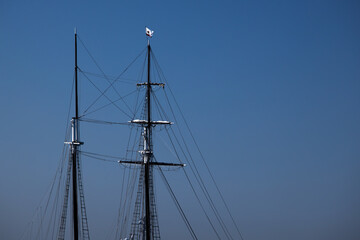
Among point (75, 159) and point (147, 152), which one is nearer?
point (75, 159)

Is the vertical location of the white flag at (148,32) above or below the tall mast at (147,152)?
above

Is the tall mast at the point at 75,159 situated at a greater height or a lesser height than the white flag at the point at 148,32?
lesser

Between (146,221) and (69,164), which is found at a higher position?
(69,164)

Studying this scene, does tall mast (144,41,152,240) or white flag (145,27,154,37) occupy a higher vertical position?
white flag (145,27,154,37)

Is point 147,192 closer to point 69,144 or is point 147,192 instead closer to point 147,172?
point 147,172

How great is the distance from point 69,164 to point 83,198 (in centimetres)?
359

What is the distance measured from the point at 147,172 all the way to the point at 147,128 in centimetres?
444

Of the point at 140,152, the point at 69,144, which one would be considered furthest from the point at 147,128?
the point at 69,144

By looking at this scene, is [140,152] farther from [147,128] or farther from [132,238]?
[132,238]

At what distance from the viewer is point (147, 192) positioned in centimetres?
8181

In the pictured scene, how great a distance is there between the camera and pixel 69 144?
80.9 meters

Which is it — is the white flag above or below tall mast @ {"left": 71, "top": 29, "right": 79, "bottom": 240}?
above

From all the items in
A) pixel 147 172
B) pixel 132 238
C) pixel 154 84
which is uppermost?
pixel 154 84

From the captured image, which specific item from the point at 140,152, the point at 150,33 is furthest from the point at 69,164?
the point at 150,33
